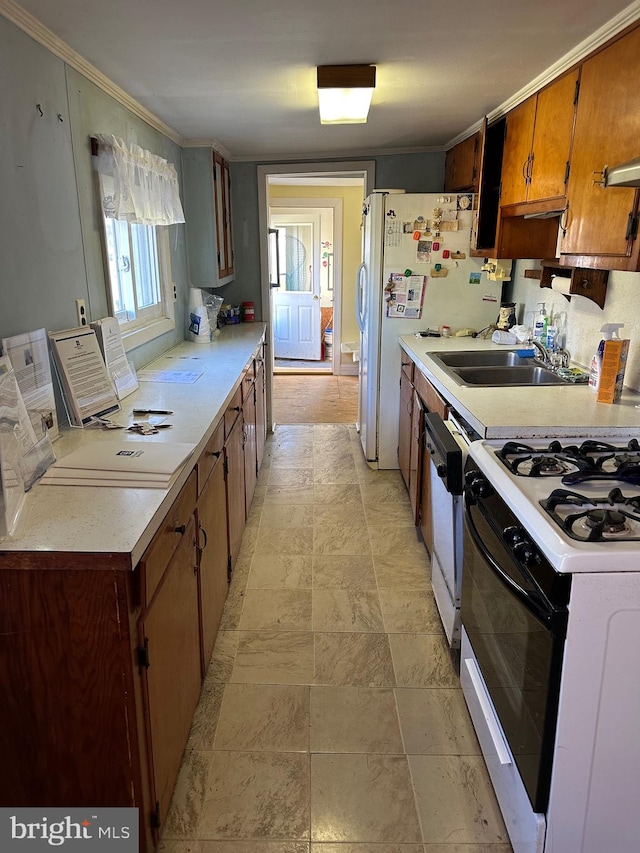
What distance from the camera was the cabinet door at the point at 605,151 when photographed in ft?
5.74

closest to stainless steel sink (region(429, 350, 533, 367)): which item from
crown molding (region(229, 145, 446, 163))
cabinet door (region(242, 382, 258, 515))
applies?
cabinet door (region(242, 382, 258, 515))

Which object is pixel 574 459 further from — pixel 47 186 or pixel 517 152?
pixel 47 186

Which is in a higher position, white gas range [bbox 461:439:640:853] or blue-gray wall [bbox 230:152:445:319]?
blue-gray wall [bbox 230:152:445:319]

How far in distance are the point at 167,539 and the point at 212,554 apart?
68 cm

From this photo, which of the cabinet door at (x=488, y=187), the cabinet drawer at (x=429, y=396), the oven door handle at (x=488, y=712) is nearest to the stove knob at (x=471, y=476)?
the oven door handle at (x=488, y=712)

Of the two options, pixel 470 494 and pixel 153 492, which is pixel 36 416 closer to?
pixel 153 492

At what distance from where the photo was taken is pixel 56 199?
6.62 feet

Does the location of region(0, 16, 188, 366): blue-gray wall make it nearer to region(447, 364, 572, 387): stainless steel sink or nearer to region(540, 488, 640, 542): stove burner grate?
region(540, 488, 640, 542): stove burner grate

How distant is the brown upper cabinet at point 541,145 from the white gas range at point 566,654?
132cm

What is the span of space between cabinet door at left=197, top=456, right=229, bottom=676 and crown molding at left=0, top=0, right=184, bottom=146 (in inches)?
59.0

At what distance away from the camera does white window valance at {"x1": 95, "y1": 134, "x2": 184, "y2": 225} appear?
7.73 ft

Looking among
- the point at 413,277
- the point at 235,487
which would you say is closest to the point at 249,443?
the point at 235,487

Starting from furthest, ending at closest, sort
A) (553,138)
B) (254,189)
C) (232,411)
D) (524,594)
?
1. (254,189)
2. (232,411)
3. (553,138)
4. (524,594)

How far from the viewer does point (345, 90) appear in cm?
237
